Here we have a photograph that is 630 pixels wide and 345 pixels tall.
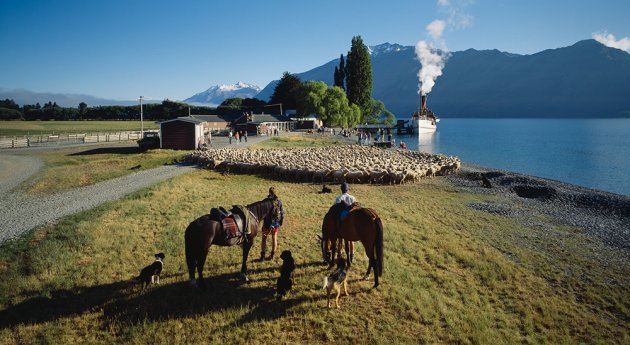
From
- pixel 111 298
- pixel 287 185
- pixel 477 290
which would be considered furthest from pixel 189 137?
pixel 477 290

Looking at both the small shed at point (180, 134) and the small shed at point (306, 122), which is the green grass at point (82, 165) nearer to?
the small shed at point (180, 134)

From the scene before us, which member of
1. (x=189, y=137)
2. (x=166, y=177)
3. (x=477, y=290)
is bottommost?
(x=477, y=290)

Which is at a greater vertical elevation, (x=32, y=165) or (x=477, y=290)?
(x=32, y=165)

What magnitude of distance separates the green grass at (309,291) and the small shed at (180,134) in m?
28.3

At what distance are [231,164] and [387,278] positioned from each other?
77.1 ft

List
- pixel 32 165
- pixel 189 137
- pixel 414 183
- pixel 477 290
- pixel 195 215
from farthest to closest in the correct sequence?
pixel 189 137, pixel 32 165, pixel 414 183, pixel 195 215, pixel 477 290

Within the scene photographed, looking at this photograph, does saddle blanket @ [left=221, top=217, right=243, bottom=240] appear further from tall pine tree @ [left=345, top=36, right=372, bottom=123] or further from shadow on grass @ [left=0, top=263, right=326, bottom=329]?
tall pine tree @ [left=345, top=36, right=372, bottom=123]

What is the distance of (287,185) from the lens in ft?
89.7

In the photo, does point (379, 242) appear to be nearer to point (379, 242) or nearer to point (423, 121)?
point (379, 242)

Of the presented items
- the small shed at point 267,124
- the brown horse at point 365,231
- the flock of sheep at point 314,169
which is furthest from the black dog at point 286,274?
the small shed at point 267,124

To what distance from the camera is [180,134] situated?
4494 centimetres

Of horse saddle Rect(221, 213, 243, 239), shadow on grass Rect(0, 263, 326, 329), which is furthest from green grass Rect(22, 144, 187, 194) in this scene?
horse saddle Rect(221, 213, 243, 239)

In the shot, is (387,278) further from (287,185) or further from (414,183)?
(414,183)

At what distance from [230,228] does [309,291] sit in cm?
299
